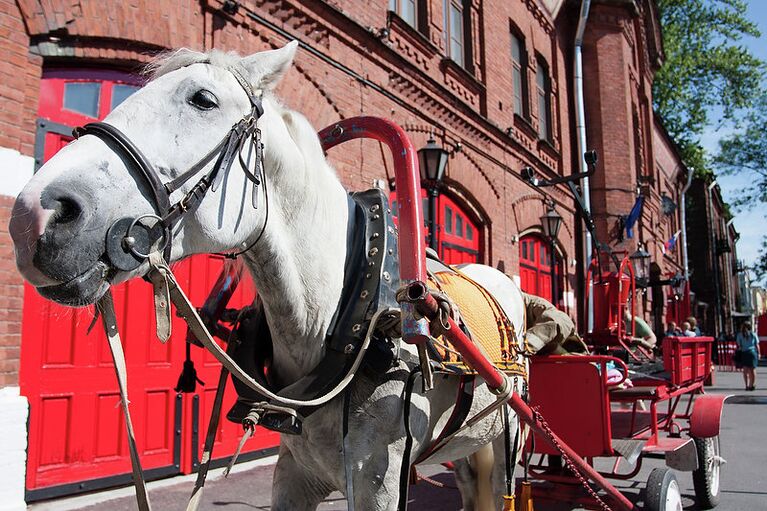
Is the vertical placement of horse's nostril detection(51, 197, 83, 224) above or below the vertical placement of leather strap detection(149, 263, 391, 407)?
above

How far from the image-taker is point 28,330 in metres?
4.42

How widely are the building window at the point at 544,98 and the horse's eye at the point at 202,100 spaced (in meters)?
13.9

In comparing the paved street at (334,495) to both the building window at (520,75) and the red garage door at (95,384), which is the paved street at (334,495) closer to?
the red garage door at (95,384)

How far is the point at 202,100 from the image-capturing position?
1675 millimetres

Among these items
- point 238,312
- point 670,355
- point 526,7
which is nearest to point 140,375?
point 238,312

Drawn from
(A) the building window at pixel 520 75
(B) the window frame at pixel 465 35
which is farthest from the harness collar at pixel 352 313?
(A) the building window at pixel 520 75

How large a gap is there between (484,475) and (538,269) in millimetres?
10624

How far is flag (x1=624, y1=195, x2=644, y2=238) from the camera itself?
1524cm

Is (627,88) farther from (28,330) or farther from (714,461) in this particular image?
(28,330)

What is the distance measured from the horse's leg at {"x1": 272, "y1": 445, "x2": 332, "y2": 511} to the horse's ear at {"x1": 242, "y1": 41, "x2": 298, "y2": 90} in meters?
1.42

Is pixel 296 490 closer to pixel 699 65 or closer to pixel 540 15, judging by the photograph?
pixel 540 15

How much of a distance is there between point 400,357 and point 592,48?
17801 millimetres

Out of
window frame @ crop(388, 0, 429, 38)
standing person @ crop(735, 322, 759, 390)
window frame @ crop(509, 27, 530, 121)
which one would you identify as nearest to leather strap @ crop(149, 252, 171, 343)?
window frame @ crop(388, 0, 429, 38)

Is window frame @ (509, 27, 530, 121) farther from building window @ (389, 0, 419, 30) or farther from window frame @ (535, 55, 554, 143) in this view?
building window @ (389, 0, 419, 30)
